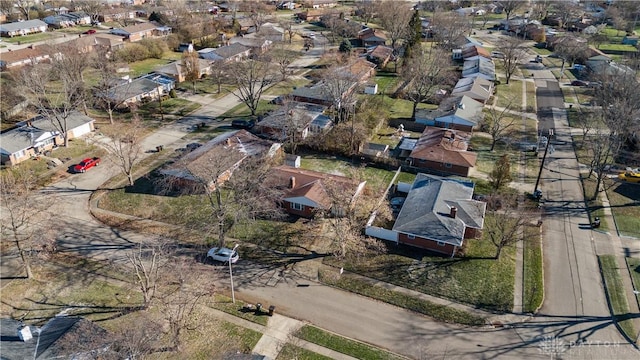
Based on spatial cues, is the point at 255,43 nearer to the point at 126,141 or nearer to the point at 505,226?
the point at 126,141

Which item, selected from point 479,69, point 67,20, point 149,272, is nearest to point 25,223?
point 149,272

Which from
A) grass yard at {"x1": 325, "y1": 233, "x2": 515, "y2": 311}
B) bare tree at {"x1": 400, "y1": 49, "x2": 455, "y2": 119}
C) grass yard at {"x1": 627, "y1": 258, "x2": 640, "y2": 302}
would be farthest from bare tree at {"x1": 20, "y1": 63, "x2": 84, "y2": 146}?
grass yard at {"x1": 627, "y1": 258, "x2": 640, "y2": 302}

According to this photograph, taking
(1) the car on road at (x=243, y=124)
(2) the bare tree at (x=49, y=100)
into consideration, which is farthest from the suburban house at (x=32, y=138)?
(1) the car on road at (x=243, y=124)

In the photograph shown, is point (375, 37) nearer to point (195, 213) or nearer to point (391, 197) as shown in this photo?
point (391, 197)

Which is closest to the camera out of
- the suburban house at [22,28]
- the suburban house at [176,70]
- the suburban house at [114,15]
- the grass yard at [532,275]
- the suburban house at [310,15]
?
the grass yard at [532,275]

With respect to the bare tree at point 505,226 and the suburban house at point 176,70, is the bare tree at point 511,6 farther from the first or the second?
the bare tree at point 505,226

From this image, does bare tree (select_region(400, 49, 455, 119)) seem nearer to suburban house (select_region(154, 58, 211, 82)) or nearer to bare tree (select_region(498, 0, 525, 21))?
suburban house (select_region(154, 58, 211, 82))
